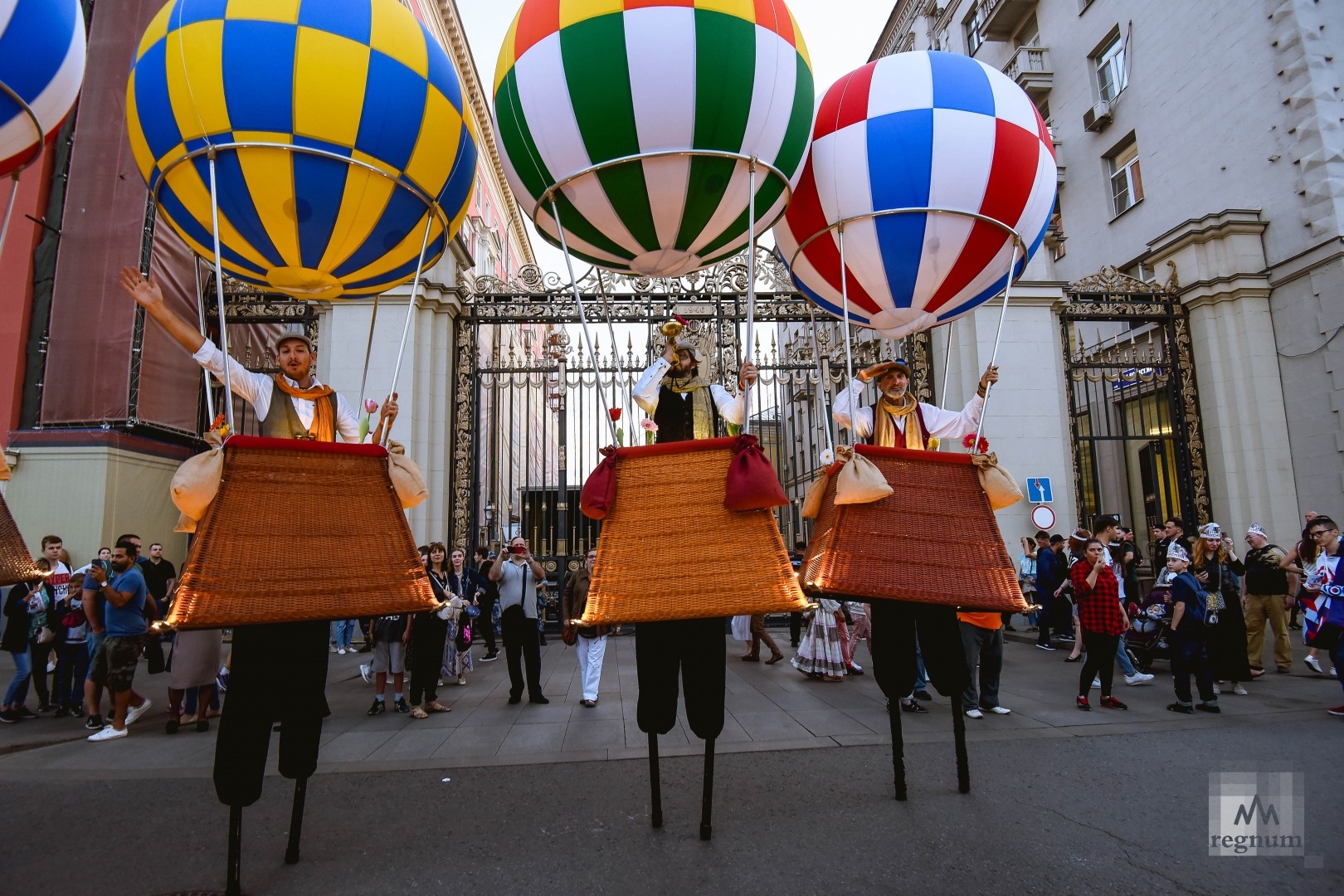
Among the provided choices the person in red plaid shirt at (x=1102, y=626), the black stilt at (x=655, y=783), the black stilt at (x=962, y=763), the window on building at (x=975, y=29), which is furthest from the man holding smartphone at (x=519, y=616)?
the window on building at (x=975, y=29)

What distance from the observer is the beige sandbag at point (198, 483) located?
2750 mm

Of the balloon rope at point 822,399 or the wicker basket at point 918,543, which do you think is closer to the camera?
the wicker basket at point 918,543

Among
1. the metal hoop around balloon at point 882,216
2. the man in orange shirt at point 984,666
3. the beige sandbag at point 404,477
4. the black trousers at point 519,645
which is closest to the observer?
the beige sandbag at point 404,477

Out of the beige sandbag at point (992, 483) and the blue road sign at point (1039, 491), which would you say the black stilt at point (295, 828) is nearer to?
the beige sandbag at point (992, 483)

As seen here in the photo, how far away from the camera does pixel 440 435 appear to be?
39.1 ft

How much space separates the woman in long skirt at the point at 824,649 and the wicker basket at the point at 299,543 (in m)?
6.25

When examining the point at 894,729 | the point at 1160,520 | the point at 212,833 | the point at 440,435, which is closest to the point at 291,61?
the point at 212,833

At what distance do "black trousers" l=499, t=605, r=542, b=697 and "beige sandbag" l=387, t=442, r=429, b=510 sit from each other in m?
4.77

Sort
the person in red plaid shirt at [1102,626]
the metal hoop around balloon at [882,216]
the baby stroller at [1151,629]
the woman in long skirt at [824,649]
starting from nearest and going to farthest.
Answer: the metal hoop around balloon at [882,216] → the person in red plaid shirt at [1102,626] → the baby stroller at [1151,629] → the woman in long skirt at [824,649]

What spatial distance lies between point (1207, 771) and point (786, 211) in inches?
188

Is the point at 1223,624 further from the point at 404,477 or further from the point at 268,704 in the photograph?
the point at 268,704

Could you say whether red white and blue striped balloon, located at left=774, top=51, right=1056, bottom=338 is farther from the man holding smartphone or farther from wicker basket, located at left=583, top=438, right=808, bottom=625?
the man holding smartphone

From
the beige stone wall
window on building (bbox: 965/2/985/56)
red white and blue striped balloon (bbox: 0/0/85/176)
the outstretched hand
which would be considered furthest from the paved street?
window on building (bbox: 965/2/985/56)

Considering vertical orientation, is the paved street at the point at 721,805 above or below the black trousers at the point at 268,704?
below
